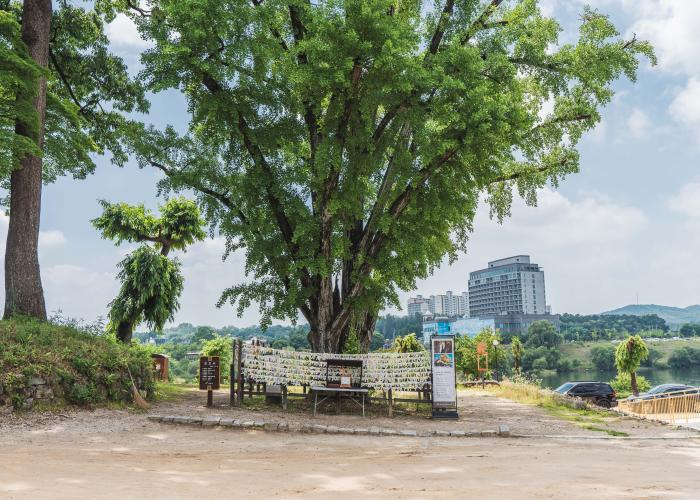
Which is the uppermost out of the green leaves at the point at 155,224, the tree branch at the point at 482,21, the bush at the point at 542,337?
the tree branch at the point at 482,21

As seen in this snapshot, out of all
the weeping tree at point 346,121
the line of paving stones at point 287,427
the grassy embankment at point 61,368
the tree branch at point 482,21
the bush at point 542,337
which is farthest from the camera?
the bush at point 542,337

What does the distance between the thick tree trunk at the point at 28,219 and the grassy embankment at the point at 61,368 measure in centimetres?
128

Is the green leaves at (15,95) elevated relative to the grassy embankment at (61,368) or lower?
elevated

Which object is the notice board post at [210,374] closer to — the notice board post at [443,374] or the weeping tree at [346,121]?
the weeping tree at [346,121]

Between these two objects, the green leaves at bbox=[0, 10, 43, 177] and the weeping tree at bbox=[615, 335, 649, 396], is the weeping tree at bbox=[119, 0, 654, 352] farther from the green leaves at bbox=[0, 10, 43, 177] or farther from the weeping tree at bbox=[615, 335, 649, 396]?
the weeping tree at bbox=[615, 335, 649, 396]

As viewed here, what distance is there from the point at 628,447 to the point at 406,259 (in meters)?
6.93

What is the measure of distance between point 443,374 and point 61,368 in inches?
315

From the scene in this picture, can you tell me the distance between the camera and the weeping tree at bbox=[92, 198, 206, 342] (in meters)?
24.4

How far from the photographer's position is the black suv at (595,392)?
24.3 meters

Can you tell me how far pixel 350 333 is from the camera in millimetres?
16359

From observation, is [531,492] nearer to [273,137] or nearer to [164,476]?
[164,476]

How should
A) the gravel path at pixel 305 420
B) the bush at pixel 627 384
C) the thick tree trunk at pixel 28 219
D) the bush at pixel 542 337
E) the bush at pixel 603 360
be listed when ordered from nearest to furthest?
the gravel path at pixel 305 420 → the thick tree trunk at pixel 28 219 → the bush at pixel 627 384 → the bush at pixel 603 360 → the bush at pixel 542 337

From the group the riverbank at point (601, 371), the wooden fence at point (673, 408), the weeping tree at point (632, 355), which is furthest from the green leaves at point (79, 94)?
the riverbank at point (601, 371)

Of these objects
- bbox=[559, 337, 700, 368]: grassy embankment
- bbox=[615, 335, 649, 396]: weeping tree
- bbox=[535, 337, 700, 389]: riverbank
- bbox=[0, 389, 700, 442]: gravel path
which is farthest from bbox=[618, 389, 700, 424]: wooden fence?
bbox=[559, 337, 700, 368]: grassy embankment
